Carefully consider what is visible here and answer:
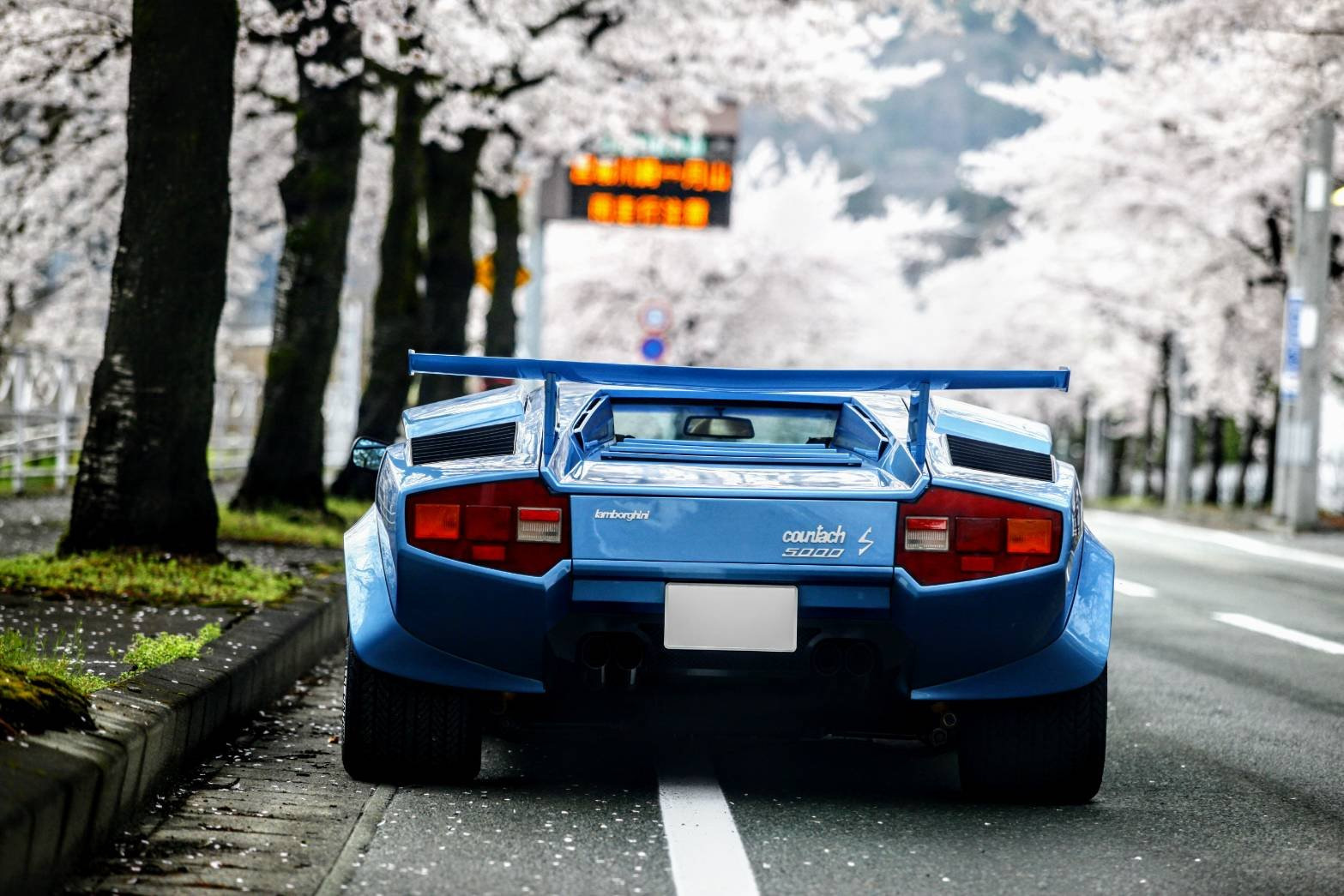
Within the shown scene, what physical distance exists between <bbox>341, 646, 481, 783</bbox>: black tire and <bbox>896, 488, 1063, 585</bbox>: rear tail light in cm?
125

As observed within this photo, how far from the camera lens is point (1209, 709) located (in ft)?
21.2

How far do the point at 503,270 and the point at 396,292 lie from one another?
261 inches

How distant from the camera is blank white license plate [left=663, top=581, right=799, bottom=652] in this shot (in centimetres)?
423

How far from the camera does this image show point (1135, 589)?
12.0 m

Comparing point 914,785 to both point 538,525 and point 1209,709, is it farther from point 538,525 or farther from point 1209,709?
point 1209,709

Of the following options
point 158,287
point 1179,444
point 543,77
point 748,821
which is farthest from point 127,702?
point 1179,444

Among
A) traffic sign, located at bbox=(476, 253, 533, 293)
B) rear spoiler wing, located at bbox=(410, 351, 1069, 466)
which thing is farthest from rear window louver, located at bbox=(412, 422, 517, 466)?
traffic sign, located at bbox=(476, 253, 533, 293)

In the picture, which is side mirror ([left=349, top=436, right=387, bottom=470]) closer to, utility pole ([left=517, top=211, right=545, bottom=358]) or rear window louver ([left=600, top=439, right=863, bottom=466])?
rear window louver ([left=600, top=439, right=863, bottom=466])

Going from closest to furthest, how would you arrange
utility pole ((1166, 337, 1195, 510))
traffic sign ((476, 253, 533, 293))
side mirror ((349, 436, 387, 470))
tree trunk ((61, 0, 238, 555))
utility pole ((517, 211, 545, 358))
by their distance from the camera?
side mirror ((349, 436, 387, 470)) < tree trunk ((61, 0, 238, 555)) < traffic sign ((476, 253, 533, 293)) < utility pole ((517, 211, 545, 358)) < utility pole ((1166, 337, 1195, 510))

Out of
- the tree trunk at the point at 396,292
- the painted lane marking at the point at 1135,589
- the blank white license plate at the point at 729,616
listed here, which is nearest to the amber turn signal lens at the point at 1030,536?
the blank white license plate at the point at 729,616

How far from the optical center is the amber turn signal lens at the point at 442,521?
14.0ft

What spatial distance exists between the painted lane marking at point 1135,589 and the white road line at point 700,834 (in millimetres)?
7041

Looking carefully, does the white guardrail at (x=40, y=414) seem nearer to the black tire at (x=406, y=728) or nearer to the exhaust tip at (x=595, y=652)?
the black tire at (x=406, y=728)

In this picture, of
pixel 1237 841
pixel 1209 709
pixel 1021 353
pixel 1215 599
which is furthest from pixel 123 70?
pixel 1021 353
